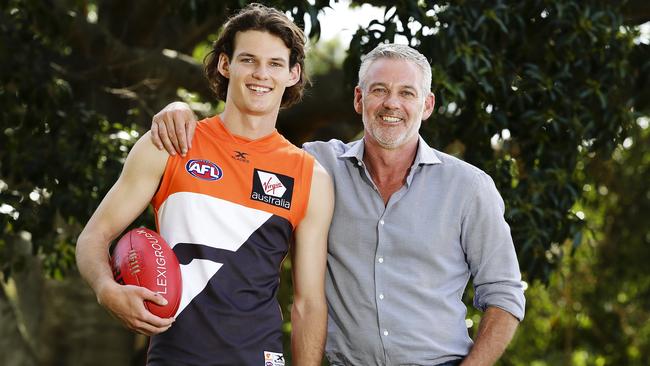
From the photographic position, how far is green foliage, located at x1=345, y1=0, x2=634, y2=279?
5.33 meters

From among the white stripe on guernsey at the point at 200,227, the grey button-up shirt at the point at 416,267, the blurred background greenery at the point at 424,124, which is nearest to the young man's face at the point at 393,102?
the grey button-up shirt at the point at 416,267

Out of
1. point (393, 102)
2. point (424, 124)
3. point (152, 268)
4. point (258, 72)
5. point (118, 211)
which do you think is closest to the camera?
point (152, 268)

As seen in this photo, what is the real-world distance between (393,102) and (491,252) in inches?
25.6

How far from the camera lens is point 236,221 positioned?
11.4ft

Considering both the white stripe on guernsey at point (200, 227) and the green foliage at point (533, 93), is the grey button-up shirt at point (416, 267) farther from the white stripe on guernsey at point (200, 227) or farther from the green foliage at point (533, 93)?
the green foliage at point (533, 93)

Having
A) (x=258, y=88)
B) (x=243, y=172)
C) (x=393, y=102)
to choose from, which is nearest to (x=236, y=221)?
(x=243, y=172)

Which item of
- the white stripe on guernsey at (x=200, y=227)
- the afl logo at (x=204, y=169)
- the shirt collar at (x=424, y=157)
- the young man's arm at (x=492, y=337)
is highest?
the shirt collar at (x=424, y=157)

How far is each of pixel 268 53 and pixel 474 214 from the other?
94cm

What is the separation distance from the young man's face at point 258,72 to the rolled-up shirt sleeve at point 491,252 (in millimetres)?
807

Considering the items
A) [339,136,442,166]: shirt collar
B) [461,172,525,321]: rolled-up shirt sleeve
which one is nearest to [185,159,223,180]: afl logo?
[339,136,442,166]: shirt collar

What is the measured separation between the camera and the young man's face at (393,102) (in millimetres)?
3754

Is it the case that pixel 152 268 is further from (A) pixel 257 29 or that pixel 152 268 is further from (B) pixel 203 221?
(A) pixel 257 29

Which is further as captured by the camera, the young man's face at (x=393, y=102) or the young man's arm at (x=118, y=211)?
the young man's face at (x=393, y=102)

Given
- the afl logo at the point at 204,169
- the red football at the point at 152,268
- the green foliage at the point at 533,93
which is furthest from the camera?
the green foliage at the point at 533,93
